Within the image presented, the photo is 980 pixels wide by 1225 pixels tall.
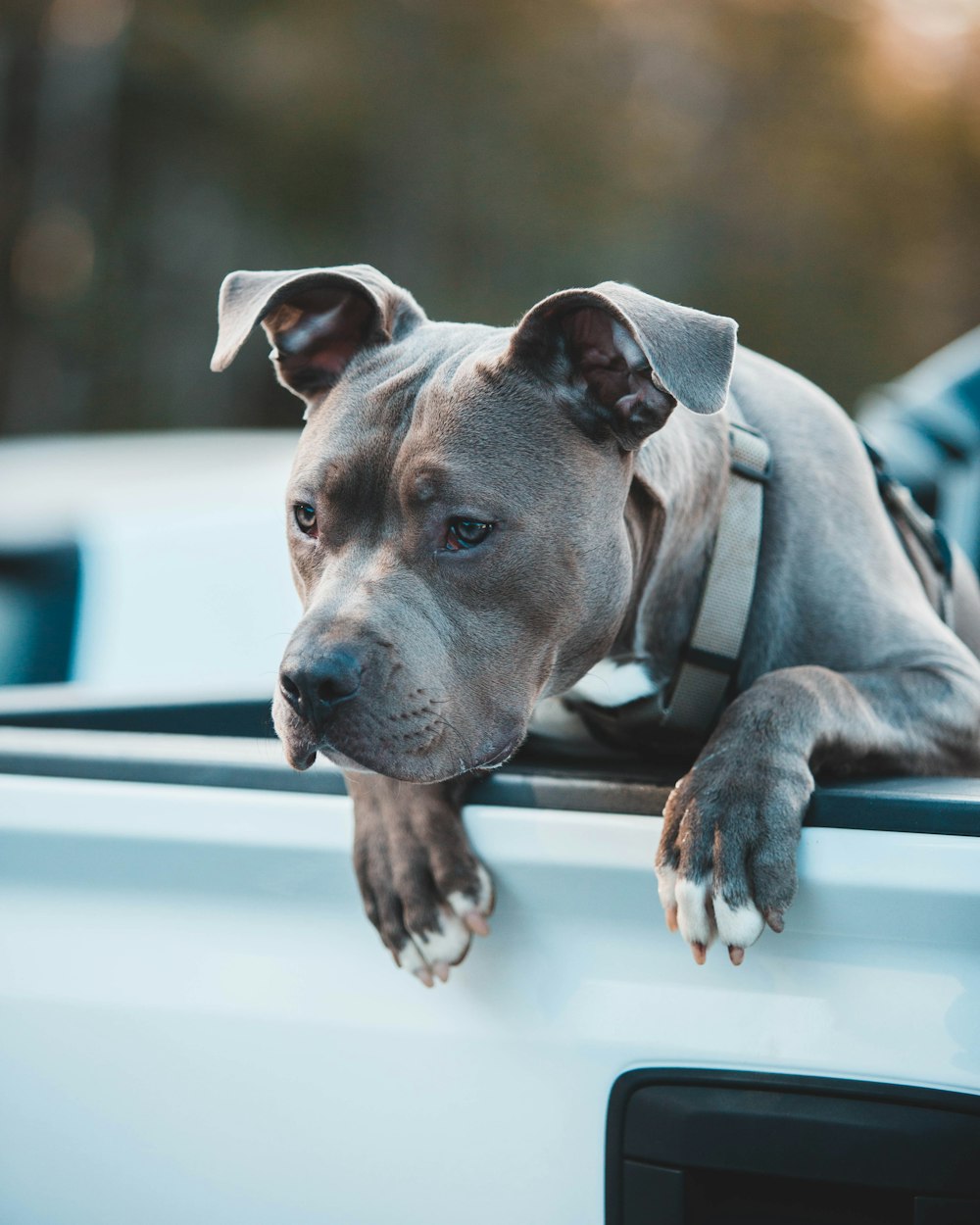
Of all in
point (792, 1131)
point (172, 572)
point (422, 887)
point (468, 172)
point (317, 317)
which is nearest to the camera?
point (792, 1131)

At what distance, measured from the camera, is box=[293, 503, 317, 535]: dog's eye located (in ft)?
8.45

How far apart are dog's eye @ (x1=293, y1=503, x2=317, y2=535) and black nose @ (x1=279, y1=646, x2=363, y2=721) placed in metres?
0.46

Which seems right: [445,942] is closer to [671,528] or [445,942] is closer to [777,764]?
[777,764]

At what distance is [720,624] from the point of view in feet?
8.75

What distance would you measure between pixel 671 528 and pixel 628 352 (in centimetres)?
39

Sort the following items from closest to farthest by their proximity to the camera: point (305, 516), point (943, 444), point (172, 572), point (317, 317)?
point (305, 516) < point (317, 317) < point (943, 444) < point (172, 572)

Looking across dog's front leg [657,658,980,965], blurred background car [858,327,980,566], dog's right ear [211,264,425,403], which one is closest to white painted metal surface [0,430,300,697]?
dog's right ear [211,264,425,403]

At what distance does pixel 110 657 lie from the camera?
4625 mm

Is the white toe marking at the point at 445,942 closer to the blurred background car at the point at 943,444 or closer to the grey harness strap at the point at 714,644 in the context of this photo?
the grey harness strap at the point at 714,644

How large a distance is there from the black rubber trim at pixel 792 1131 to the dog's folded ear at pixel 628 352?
1031 millimetres

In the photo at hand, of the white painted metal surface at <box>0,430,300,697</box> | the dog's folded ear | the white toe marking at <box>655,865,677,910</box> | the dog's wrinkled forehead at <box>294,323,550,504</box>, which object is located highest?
the dog's folded ear

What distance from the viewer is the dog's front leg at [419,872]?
6.63 ft

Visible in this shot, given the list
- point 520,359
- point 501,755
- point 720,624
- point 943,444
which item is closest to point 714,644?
point 720,624

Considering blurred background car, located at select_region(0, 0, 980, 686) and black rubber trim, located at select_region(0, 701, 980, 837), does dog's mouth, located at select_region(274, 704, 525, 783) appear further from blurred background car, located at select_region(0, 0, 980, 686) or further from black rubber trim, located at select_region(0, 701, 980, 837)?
blurred background car, located at select_region(0, 0, 980, 686)
